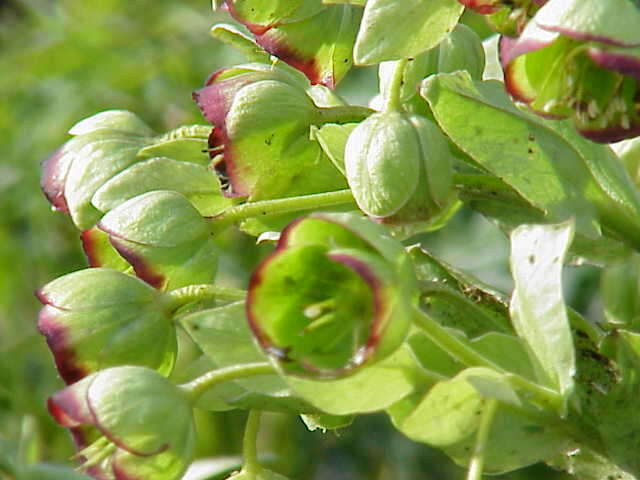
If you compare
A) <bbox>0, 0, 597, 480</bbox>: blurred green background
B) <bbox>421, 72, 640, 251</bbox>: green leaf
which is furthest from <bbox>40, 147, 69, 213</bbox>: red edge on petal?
<bbox>0, 0, 597, 480</bbox>: blurred green background

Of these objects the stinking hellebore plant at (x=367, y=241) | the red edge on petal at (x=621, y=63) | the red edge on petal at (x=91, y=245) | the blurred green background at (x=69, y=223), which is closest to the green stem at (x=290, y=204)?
the stinking hellebore plant at (x=367, y=241)

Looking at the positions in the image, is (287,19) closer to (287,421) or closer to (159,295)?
(159,295)

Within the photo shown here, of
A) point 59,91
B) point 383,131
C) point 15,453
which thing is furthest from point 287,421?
point 383,131

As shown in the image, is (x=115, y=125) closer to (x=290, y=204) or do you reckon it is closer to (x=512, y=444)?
(x=290, y=204)

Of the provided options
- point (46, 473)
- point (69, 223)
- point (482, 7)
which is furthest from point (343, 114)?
point (69, 223)

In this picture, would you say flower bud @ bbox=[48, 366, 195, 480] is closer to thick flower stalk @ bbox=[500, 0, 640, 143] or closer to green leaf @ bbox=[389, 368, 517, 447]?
green leaf @ bbox=[389, 368, 517, 447]
